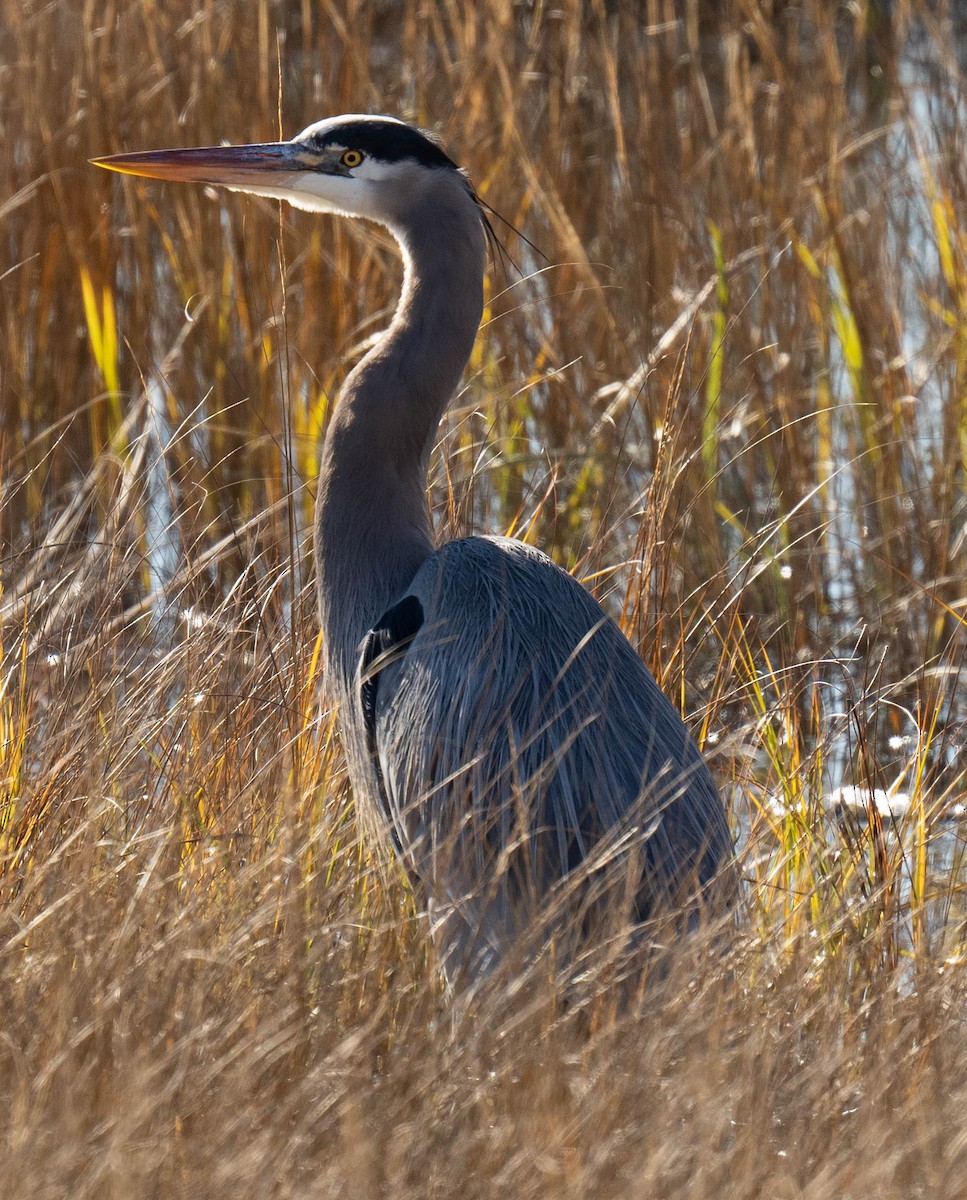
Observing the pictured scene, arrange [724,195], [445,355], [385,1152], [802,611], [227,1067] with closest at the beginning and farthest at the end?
[385,1152], [227,1067], [445,355], [802,611], [724,195]

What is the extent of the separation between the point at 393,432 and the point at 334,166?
54cm

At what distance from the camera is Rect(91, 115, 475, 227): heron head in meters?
2.94

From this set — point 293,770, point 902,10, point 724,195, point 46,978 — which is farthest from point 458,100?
point 46,978

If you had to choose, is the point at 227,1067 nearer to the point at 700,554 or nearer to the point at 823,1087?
the point at 823,1087

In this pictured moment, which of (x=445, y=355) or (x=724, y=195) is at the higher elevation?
(x=724, y=195)

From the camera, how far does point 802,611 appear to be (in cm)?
418

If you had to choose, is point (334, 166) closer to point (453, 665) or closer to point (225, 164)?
point (225, 164)

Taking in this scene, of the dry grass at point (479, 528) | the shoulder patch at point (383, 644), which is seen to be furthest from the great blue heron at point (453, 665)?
the dry grass at point (479, 528)

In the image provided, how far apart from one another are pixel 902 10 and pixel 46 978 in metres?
3.32

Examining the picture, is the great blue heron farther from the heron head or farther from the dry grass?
the dry grass

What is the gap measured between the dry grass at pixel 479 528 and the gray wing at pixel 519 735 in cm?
14

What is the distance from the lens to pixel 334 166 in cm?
305

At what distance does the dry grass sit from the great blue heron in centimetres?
13

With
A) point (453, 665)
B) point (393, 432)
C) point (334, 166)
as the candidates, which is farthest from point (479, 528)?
point (453, 665)
